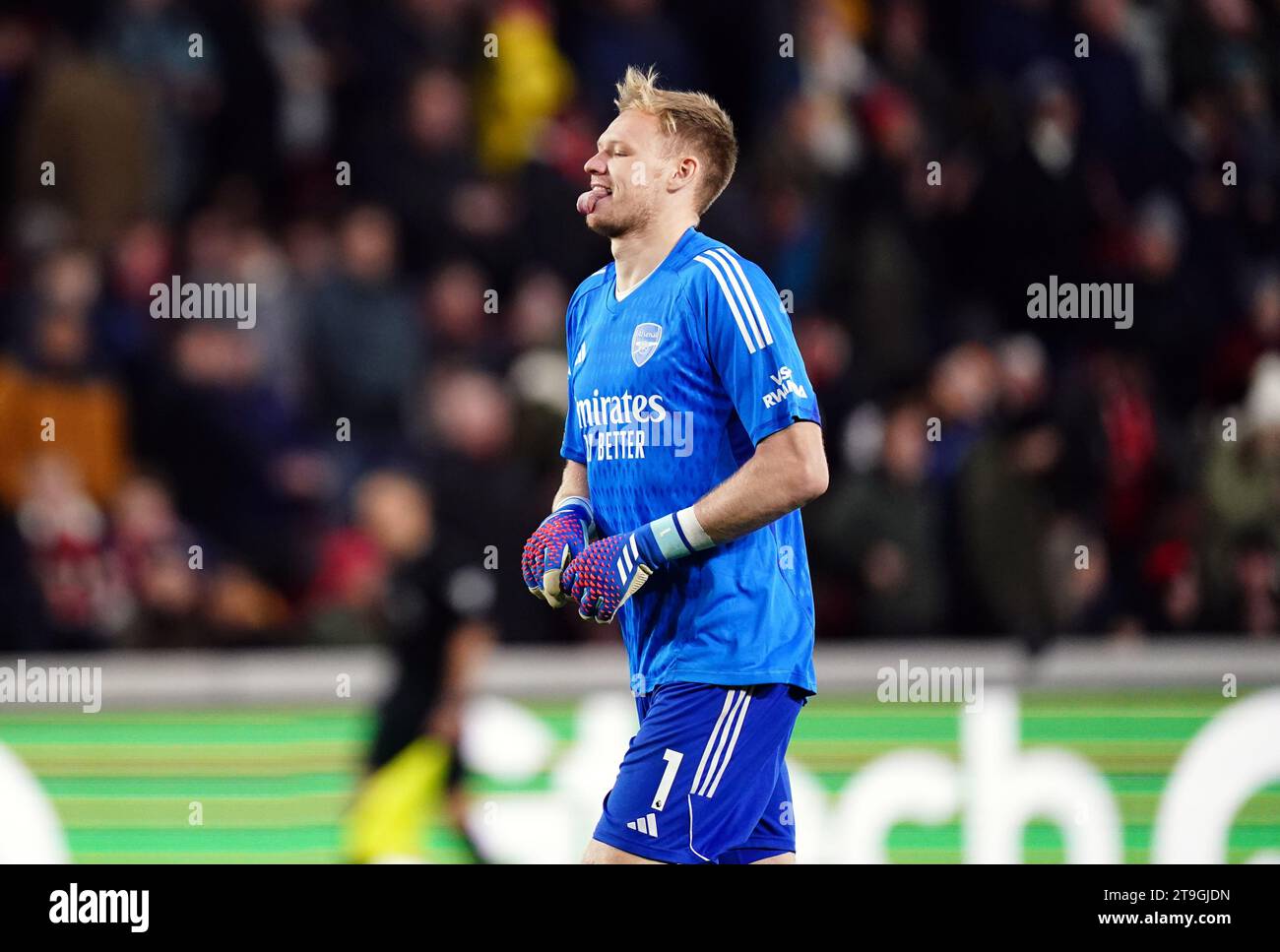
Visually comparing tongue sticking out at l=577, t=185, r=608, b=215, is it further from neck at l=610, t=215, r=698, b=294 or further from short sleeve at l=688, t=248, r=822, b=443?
short sleeve at l=688, t=248, r=822, b=443

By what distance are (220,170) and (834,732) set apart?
4.52 meters

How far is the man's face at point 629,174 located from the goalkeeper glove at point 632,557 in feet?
2.66

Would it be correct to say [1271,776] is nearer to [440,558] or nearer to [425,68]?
[440,558]

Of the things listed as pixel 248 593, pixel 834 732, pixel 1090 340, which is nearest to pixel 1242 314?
pixel 1090 340

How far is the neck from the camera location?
16.3 ft

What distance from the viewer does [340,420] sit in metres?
9.55

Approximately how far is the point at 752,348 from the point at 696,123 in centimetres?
67

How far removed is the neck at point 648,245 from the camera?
496cm

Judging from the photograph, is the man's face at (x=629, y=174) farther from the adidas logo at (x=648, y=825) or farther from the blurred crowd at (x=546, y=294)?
the blurred crowd at (x=546, y=294)

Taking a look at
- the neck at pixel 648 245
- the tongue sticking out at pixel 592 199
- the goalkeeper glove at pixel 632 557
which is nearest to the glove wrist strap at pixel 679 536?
the goalkeeper glove at pixel 632 557

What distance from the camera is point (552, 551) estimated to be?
4816 millimetres

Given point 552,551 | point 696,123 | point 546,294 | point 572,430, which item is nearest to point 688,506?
point 552,551

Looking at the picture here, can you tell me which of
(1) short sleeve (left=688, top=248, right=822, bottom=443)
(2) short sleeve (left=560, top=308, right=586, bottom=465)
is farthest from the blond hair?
(2) short sleeve (left=560, top=308, right=586, bottom=465)

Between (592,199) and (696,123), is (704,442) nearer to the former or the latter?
(592,199)
